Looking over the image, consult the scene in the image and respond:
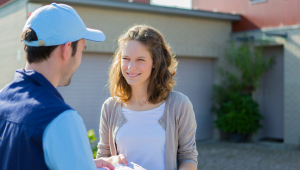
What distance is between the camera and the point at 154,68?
2.56 meters

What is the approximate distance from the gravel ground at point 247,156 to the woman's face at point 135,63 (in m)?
5.44

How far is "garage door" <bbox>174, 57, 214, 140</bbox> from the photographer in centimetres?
1034

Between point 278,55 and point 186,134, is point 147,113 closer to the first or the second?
point 186,134

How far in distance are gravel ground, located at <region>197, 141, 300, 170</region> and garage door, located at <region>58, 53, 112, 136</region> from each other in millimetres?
2753

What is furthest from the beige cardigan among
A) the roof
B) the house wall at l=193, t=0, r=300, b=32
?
the house wall at l=193, t=0, r=300, b=32

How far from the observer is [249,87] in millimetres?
10477

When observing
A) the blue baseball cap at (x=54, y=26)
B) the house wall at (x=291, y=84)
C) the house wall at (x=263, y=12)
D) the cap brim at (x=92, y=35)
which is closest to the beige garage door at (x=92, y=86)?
the house wall at (x=263, y=12)

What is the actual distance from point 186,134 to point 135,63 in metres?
0.57

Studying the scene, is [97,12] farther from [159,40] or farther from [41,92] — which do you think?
[41,92]

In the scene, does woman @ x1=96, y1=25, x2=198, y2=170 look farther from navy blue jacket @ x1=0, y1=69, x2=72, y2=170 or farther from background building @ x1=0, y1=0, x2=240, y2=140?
background building @ x1=0, y1=0, x2=240, y2=140

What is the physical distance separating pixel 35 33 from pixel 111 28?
295 inches

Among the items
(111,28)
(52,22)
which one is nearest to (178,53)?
(111,28)

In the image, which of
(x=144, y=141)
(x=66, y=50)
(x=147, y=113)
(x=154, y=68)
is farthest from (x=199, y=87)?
(x=66, y=50)

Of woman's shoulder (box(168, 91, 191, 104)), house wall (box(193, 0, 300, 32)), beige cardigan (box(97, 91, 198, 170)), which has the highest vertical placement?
house wall (box(193, 0, 300, 32))
